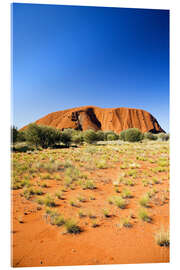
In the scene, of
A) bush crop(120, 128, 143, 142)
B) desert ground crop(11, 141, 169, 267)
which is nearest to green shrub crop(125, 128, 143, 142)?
bush crop(120, 128, 143, 142)

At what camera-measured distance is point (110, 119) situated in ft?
44.7

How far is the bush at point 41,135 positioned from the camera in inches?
330

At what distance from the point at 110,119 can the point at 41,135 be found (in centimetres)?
722

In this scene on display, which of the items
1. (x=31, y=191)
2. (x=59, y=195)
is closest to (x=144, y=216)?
(x=59, y=195)

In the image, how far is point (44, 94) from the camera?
255 centimetres

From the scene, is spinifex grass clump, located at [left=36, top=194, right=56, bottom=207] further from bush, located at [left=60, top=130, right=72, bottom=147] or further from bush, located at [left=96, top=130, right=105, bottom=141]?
bush, located at [left=96, top=130, right=105, bottom=141]

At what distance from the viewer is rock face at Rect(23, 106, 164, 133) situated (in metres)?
7.01

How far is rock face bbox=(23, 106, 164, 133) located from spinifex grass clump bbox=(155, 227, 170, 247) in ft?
9.22

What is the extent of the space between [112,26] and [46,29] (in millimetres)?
1080

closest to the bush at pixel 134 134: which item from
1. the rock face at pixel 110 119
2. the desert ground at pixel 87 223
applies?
the rock face at pixel 110 119

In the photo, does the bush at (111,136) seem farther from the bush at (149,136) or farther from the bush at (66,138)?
the bush at (66,138)

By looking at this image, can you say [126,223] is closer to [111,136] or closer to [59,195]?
[59,195]
